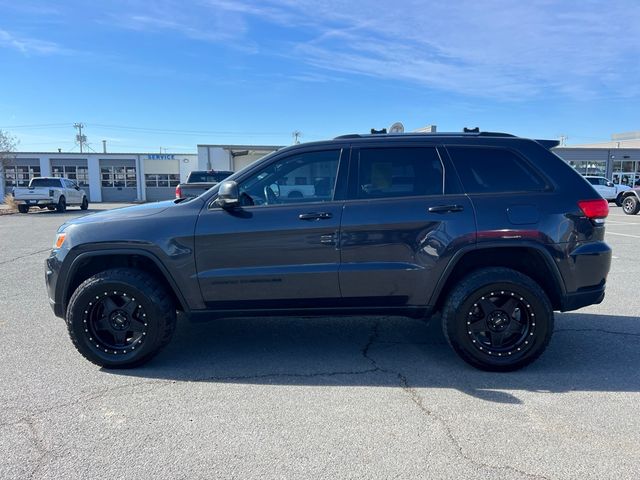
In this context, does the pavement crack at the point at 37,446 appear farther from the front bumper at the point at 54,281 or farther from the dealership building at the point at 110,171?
the dealership building at the point at 110,171

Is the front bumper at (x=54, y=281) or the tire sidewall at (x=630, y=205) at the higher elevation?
the tire sidewall at (x=630, y=205)

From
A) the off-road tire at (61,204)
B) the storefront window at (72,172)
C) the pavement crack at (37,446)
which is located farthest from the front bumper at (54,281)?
the storefront window at (72,172)

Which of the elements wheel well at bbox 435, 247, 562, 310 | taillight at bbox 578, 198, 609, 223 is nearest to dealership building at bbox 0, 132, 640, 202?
wheel well at bbox 435, 247, 562, 310

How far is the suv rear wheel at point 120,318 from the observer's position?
3.70 metres

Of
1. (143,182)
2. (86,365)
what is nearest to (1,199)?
(143,182)

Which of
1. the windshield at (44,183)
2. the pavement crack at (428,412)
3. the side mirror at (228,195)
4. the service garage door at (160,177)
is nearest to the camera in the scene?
the pavement crack at (428,412)

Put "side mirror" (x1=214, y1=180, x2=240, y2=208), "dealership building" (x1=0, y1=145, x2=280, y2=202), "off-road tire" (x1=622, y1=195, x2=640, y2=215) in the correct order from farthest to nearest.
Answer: "dealership building" (x1=0, y1=145, x2=280, y2=202) < "off-road tire" (x1=622, y1=195, x2=640, y2=215) < "side mirror" (x1=214, y1=180, x2=240, y2=208)

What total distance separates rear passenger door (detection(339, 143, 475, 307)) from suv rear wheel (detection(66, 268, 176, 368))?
61.9 inches

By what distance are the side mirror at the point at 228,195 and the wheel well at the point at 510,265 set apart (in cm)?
188

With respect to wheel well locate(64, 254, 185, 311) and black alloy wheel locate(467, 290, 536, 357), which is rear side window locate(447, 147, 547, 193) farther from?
wheel well locate(64, 254, 185, 311)

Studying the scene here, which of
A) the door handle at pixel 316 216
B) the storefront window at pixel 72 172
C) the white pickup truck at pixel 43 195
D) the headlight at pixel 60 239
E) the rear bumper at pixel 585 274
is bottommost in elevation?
the rear bumper at pixel 585 274

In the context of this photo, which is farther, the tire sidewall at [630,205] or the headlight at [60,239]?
the tire sidewall at [630,205]

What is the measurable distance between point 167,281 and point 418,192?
7.47 feet

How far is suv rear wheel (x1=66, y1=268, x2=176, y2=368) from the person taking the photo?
12.1 feet
